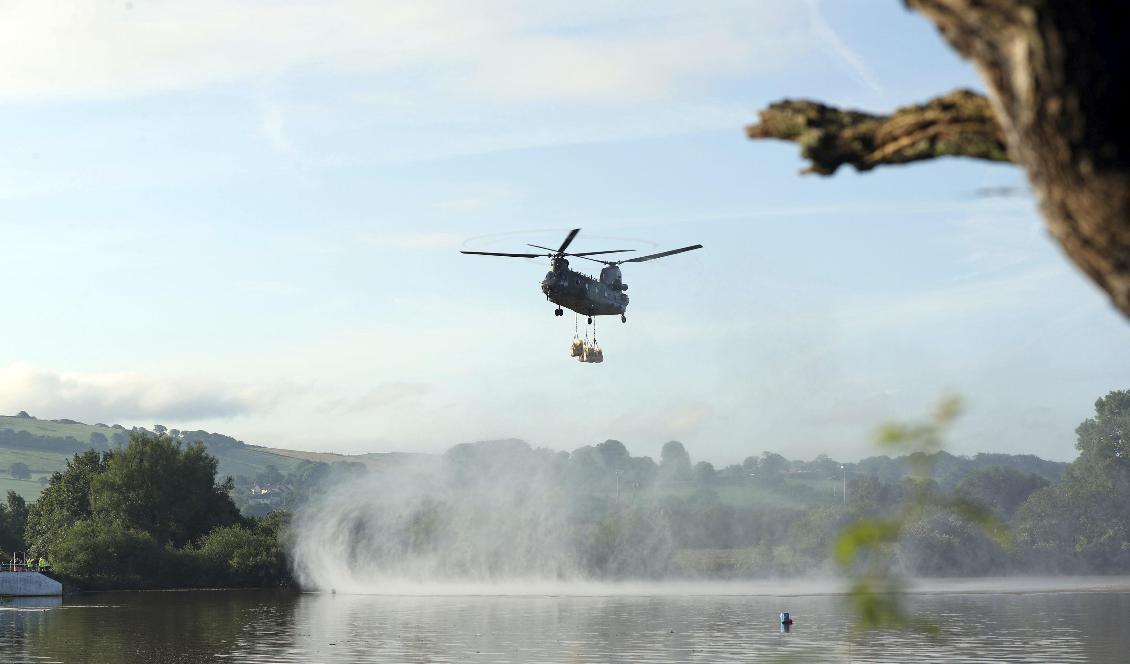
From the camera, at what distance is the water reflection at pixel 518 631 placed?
7150cm

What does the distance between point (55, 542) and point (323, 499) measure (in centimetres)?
3742

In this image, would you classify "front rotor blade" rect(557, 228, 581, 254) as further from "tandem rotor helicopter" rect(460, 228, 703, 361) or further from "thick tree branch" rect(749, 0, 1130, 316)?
"thick tree branch" rect(749, 0, 1130, 316)

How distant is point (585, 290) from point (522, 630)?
1232 inches

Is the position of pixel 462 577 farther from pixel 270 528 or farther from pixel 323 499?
pixel 270 528

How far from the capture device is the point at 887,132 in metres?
6.60

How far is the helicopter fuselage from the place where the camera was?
6488 cm

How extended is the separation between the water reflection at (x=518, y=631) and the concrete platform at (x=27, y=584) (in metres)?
5.21

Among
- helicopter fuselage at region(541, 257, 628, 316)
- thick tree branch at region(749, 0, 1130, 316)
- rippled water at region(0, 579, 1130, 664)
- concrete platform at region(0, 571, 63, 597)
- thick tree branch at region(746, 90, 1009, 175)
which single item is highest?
helicopter fuselage at region(541, 257, 628, 316)

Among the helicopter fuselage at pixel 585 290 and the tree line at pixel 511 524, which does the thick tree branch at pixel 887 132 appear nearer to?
the helicopter fuselage at pixel 585 290

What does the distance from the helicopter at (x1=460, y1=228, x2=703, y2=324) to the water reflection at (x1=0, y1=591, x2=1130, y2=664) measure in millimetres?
17108

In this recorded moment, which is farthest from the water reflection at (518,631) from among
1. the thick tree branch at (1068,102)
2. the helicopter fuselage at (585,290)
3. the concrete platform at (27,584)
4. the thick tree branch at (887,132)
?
the thick tree branch at (1068,102)

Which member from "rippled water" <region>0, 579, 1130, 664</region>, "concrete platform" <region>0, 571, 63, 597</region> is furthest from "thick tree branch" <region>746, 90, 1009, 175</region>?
"concrete platform" <region>0, 571, 63, 597</region>

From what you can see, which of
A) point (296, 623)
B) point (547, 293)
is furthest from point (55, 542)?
point (547, 293)

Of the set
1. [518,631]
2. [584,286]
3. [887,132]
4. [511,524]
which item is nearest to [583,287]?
[584,286]
